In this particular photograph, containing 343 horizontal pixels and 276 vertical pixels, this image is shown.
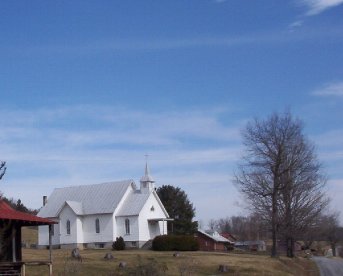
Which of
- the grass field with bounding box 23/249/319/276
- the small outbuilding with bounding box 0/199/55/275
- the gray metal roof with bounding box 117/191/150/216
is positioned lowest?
the grass field with bounding box 23/249/319/276

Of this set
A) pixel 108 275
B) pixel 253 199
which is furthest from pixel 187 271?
pixel 253 199

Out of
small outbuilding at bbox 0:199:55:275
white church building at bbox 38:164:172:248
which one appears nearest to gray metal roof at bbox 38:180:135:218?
white church building at bbox 38:164:172:248

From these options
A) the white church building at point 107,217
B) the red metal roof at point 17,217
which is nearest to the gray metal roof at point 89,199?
the white church building at point 107,217

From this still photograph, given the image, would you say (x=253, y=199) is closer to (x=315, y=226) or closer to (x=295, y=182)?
(x=295, y=182)

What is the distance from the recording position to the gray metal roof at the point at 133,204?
69.5 metres

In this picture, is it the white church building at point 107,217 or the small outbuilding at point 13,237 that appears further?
the white church building at point 107,217

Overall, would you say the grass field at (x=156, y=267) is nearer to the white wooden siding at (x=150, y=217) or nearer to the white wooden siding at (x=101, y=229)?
the white wooden siding at (x=150, y=217)

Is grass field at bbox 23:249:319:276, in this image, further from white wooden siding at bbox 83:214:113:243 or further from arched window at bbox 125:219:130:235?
white wooden siding at bbox 83:214:113:243

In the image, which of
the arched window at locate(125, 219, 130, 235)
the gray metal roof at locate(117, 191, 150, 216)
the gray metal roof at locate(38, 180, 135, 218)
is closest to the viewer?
the gray metal roof at locate(117, 191, 150, 216)

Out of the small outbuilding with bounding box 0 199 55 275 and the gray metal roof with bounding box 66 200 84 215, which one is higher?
the gray metal roof with bounding box 66 200 84 215

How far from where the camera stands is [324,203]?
62.7 metres

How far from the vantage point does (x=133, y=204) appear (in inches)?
2783

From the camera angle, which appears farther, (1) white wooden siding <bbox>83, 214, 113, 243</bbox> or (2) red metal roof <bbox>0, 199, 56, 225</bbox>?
(1) white wooden siding <bbox>83, 214, 113, 243</bbox>

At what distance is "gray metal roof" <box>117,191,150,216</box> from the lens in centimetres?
6950
